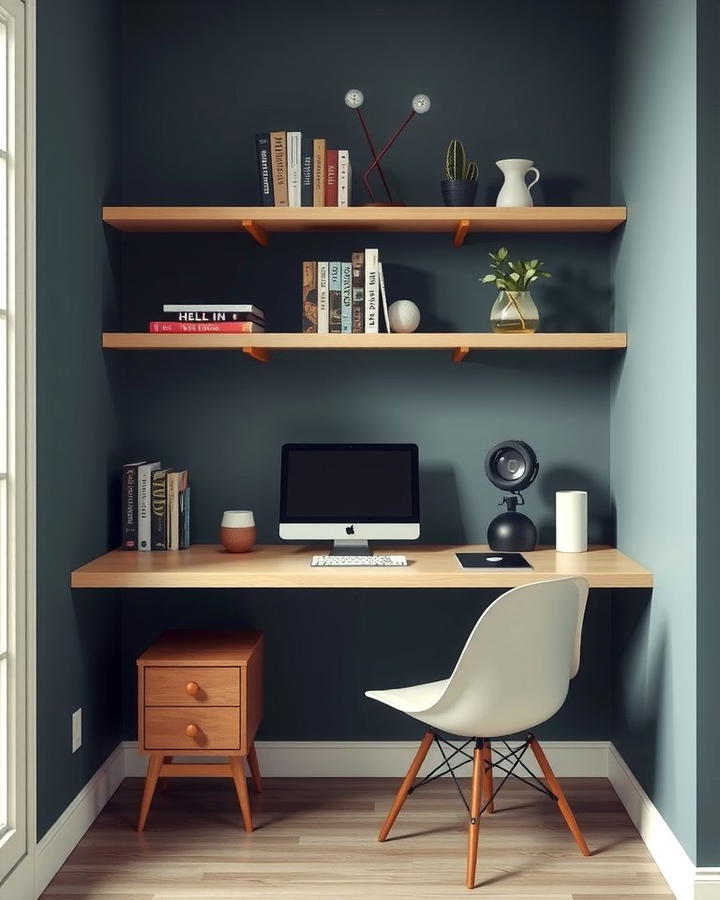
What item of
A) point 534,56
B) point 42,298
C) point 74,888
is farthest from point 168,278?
point 74,888

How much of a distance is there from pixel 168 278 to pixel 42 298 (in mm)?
864

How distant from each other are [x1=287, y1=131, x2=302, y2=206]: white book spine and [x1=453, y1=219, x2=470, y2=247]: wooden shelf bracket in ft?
1.69

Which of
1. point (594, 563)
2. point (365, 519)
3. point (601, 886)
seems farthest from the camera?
point (365, 519)

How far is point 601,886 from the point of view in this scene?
8.51ft

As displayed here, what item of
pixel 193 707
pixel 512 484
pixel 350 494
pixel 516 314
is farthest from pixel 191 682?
pixel 516 314

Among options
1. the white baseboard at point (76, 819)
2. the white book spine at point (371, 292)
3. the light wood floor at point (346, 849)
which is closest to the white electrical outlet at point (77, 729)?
the white baseboard at point (76, 819)

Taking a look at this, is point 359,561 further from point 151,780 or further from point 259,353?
point 151,780

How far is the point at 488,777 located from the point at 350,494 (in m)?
0.98

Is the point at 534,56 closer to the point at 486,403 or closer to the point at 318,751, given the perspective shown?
the point at 486,403

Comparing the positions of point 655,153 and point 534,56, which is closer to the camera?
point 655,153

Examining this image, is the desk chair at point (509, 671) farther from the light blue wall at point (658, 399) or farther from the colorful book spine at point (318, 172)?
the colorful book spine at point (318, 172)

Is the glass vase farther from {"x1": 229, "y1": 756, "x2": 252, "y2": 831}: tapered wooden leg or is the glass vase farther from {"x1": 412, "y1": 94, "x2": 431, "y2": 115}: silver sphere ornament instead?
{"x1": 229, "y1": 756, "x2": 252, "y2": 831}: tapered wooden leg

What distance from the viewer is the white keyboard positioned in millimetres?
2947

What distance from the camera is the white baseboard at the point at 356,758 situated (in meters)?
3.41
